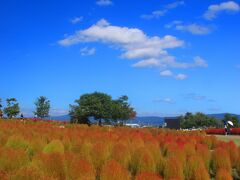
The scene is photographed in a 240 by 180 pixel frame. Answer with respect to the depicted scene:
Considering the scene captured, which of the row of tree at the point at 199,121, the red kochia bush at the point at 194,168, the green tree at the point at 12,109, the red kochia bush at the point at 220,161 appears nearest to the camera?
the red kochia bush at the point at 194,168

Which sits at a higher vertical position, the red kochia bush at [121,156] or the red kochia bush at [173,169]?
the red kochia bush at [121,156]

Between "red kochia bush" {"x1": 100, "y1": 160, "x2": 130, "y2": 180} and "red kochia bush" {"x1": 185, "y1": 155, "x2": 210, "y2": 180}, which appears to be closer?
"red kochia bush" {"x1": 100, "y1": 160, "x2": 130, "y2": 180}

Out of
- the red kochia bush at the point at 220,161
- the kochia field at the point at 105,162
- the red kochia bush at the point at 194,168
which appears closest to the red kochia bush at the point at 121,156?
the kochia field at the point at 105,162

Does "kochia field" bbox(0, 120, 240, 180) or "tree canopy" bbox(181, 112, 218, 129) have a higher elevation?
"tree canopy" bbox(181, 112, 218, 129)

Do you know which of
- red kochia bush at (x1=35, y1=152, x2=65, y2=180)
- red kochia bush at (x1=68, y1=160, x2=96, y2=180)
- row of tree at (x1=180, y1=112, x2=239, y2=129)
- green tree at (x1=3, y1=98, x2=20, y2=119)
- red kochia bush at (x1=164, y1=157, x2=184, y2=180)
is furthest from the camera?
row of tree at (x1=180, y1=112, x2=239, y2=129)

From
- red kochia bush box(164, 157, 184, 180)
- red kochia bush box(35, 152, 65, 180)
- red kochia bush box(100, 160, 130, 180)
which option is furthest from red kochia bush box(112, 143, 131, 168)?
red kochia bush box(100, 160, 130, 180)

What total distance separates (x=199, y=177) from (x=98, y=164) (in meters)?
3.29

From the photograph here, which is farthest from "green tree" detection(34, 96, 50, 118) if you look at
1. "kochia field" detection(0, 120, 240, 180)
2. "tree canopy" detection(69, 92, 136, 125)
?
"kochia field" detection(0, 120, 240, 180)

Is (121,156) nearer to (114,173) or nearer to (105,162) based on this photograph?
(105,162)

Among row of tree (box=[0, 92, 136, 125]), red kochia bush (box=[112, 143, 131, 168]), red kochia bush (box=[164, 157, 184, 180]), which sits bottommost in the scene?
red kochia bush (box=[164, 157, 184, 180])

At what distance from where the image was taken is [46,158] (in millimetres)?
11633

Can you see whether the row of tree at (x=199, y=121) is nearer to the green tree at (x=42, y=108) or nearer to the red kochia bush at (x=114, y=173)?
the green tree at (x=42, y=108)

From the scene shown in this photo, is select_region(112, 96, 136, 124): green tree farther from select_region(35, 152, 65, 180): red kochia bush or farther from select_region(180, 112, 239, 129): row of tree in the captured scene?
select_region(35, 152, 65, 180): red kochia bush

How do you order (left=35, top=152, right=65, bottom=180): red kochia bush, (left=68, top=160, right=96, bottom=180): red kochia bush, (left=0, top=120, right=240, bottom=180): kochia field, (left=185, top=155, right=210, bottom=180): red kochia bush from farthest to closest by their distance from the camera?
1. (left=185, top=155, right=210, bottom=180): red kochia bush
2. (left=35, top=152, right=65, bottom=180): red kochia bush
3. (left=68, top=160, right=96, bottom=180): red kochia bush
4. (left=0, top=120, right=240, bottom=180): kochia field
